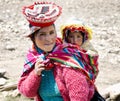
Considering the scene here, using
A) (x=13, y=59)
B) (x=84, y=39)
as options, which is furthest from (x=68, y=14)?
(x=84, y=39)

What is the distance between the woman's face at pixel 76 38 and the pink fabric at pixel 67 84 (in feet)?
2.33

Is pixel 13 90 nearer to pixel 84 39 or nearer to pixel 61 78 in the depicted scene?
pixel 84 39

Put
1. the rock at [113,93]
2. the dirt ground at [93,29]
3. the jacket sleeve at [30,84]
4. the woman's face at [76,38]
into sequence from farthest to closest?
1. the dirt ground at [93,29]
2. the rock at [113,93]
3. the woman's face at [76,38]
4. the jacket sleeve at [30,84]

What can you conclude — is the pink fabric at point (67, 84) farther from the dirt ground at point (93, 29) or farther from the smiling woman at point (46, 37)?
the dirt ground at point (93, 29)

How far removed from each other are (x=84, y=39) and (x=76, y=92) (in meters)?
1.01

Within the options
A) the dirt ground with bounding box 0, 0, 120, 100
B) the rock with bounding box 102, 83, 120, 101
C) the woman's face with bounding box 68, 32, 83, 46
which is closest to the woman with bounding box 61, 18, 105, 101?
the woman's face with bounding box 68, 32, 83, 46

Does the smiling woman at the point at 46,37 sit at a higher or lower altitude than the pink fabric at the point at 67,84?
higher

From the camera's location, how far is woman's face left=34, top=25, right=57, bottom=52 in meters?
3.28

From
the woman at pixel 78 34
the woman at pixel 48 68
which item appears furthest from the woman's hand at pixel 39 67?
the woman at pixel 78 34

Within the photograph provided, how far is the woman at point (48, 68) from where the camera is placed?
323cm

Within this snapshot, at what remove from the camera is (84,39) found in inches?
163

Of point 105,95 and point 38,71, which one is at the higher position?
point 38,71

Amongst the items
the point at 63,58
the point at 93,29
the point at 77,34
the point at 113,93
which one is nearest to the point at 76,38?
the point at 77,34

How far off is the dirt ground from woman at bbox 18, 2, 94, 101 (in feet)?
10.4
